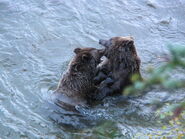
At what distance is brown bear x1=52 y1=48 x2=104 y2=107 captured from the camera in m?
6.79

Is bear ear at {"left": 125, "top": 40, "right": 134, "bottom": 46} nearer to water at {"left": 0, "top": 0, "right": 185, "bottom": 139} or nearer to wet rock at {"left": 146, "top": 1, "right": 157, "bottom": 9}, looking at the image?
water at {"left": 0, "top": 0, "right": 185, "bottom": 139}

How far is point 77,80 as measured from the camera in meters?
6.80

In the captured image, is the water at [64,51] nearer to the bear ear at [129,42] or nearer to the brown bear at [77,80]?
the brown bear at [77,80]

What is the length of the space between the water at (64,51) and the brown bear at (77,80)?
204 millimetres

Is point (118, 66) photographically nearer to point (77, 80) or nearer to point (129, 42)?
point (129, 42)

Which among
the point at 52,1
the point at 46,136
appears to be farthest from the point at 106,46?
the point at 52,1

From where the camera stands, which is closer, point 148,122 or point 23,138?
point 23,138

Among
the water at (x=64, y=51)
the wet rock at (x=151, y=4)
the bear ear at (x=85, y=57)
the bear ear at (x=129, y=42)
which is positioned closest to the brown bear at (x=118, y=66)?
the bear ear at (x=129, y=42)

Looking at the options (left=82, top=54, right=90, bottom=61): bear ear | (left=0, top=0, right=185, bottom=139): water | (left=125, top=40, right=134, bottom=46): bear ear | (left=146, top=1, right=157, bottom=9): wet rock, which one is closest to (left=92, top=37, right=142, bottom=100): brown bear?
(left=125, top=40, right=134, bottom=46): bear ear

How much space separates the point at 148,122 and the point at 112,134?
744 millimetres

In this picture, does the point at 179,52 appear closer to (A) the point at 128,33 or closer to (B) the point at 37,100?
(B) the point at 37,100

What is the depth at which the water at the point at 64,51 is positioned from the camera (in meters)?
6.50

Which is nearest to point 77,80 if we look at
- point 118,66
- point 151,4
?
point 118,66

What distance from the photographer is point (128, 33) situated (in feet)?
30.7
